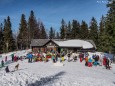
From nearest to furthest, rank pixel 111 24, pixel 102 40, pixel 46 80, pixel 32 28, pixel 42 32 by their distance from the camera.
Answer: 1. pixel 46 80
2. pixel 111 24
3. pixel 102 40
4. pixel 32 28
5. pixel 42 32

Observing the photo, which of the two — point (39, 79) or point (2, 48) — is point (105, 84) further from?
point (2, 48)

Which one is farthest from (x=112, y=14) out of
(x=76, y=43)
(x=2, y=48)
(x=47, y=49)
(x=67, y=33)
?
(x=67, y=33)

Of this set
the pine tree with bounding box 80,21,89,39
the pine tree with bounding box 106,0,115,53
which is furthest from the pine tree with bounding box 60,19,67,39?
the pine tree with bounding box 106,0,115,53

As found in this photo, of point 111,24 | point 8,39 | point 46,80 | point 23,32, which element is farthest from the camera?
point 23,32

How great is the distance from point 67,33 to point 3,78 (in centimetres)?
7063

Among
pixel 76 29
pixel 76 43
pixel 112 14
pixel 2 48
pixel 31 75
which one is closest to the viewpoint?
pixel 31 75

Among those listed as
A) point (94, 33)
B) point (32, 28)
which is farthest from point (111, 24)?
point (32, 28)

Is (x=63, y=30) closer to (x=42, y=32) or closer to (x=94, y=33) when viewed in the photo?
(x=42, y=32)

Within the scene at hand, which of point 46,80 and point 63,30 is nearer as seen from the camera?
point 46,80

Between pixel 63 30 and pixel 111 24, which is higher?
pixel 63 30

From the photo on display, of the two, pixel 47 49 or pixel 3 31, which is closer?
pixel 47 49

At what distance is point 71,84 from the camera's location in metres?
19.5

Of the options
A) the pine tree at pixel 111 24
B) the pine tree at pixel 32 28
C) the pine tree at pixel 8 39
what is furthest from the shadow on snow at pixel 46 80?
the pine tree at pixel 32 28

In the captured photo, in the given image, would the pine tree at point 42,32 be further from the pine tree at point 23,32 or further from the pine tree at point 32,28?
the pine tree at point 23,32
